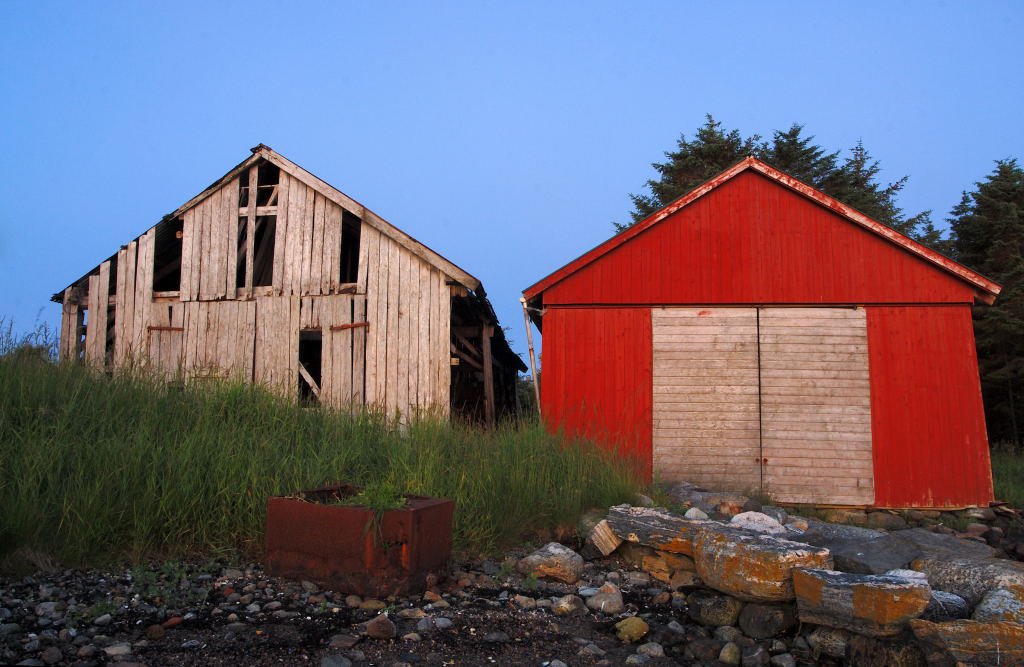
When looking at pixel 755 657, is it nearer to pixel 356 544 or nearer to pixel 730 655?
pixel 730 655

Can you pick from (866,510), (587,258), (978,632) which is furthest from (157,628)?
(866,510)

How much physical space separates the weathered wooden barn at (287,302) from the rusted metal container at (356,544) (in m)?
6.35

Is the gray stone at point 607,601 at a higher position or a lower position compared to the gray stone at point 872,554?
lower

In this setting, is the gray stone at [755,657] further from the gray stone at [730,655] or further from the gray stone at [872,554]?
the gray stone at [872,554]

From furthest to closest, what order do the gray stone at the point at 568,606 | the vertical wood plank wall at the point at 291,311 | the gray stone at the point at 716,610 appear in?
the vertical wood plank wall at the point at 291,311 → the gray stone at the point at 568,606 → the gray stone at the point at 716,610

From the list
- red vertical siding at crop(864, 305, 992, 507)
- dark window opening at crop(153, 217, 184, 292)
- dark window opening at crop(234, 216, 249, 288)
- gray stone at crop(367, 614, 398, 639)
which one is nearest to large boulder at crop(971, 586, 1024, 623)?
gray stone at crop(367, 614, 398, 639)

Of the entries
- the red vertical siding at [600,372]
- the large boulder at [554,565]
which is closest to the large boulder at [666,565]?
the large boulder at [554,565]

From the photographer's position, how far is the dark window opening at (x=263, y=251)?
1478 centimetres

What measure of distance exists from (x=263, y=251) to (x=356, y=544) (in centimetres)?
1078

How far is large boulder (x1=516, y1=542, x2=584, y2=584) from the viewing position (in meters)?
6.22

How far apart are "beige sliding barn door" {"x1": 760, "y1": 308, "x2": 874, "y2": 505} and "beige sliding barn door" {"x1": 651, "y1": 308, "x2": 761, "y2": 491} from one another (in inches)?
9.2

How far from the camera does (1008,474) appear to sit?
629 inches

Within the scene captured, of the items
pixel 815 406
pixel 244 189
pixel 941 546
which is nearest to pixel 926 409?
pixel 815 406

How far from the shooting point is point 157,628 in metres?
4.58
